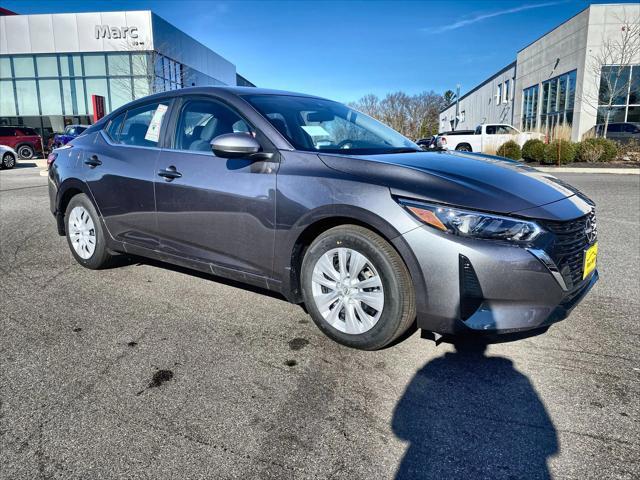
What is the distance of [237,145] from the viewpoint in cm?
309

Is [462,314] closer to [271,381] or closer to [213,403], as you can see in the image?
[271,381]

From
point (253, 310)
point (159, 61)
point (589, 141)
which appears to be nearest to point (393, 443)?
point (253, 310)

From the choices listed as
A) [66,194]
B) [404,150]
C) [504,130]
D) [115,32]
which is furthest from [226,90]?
[115,32]

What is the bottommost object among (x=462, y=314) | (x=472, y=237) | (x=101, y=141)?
(x=462, y=314)

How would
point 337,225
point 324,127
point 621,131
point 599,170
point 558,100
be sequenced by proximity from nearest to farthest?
point 337,225, point 324,127, point 599,170, point 621,131, point 558,100

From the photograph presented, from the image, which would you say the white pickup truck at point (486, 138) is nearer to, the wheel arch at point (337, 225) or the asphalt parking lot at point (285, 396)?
the asphalt parking lot at point (285, 396)

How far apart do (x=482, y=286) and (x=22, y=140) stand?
1171 inches

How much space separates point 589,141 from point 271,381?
2087cm

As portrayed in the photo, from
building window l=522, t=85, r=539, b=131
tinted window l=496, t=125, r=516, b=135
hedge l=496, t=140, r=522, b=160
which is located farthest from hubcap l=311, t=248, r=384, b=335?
building window l=522, t=85, r=539, b=131

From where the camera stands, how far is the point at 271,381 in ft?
8.66

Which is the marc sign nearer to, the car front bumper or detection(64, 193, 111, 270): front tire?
detection(64, 193, 111, 270): front tire

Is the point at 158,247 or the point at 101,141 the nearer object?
the point at 158,247

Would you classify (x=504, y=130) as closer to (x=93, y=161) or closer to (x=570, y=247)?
(x=93, y=161)

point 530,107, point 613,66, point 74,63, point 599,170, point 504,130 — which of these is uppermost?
point 74,63
